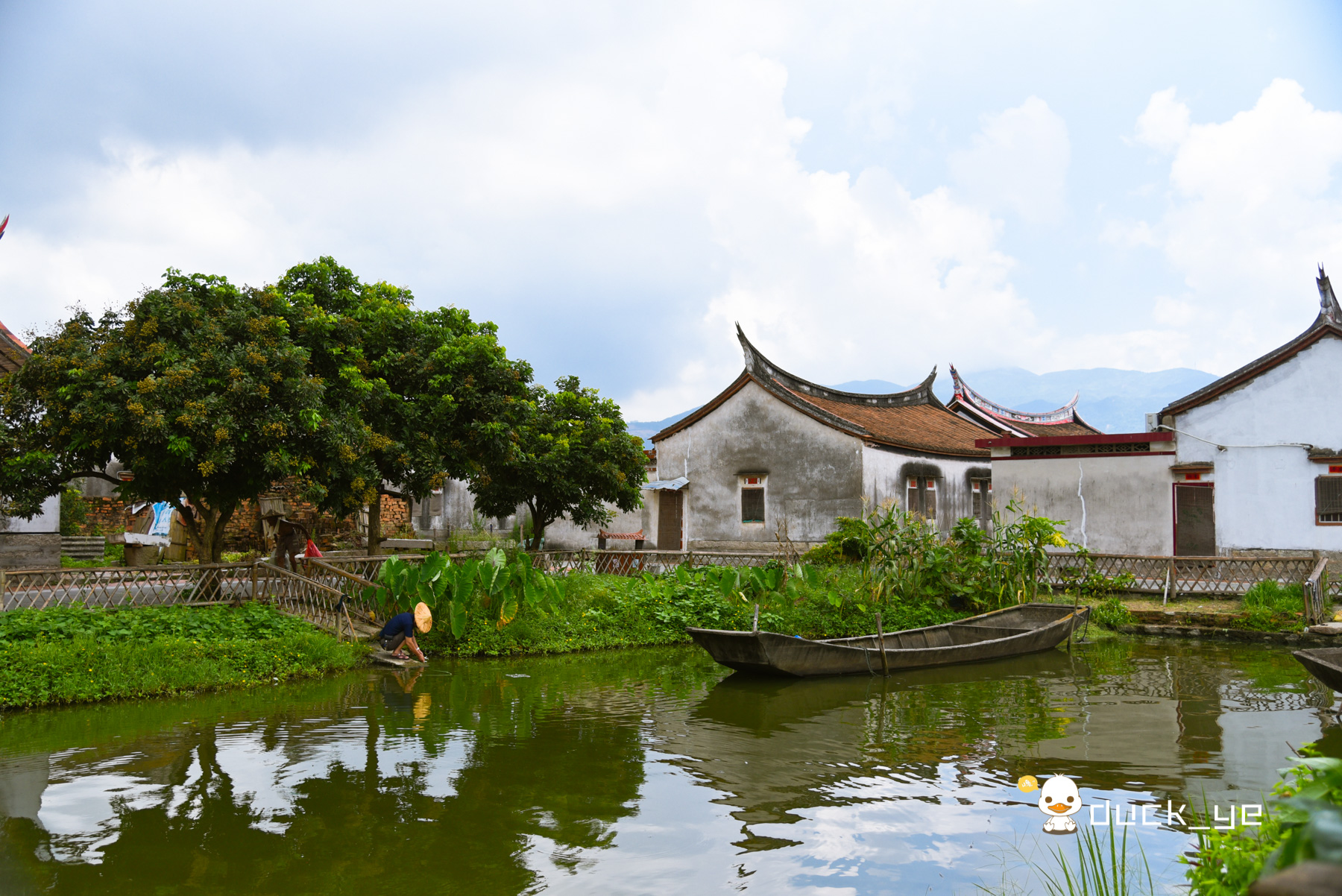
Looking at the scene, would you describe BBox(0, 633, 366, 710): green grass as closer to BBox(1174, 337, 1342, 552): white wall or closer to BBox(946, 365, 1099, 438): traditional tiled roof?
BBox(1174, 337, 1342, 552): white wall

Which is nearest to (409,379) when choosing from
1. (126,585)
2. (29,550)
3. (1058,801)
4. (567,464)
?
(567,464)

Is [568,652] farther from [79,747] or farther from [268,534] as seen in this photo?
[268,534]

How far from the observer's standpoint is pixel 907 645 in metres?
12.0

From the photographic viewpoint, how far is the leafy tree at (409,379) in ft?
43.2

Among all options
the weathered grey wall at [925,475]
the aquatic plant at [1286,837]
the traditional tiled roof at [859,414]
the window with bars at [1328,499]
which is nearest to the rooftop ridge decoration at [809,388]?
the traditional tiled roof at [859,414]

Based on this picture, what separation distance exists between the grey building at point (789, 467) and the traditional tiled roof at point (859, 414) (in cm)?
4

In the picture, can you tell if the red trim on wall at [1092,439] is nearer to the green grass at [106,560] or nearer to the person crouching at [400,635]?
the person crouching at [400,635]

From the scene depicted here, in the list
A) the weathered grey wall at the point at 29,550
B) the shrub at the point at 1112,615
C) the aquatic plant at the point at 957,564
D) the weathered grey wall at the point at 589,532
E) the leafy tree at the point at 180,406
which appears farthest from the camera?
the weathered grey wall at the point at 589,532

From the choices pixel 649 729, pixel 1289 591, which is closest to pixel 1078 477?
pixel 1289 591

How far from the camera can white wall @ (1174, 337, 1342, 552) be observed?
54.0 ft

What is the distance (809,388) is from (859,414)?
1.47 metres

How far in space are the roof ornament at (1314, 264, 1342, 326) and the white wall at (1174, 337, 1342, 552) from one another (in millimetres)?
485

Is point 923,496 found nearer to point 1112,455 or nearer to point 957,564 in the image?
point 1112,455

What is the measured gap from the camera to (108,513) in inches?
907
